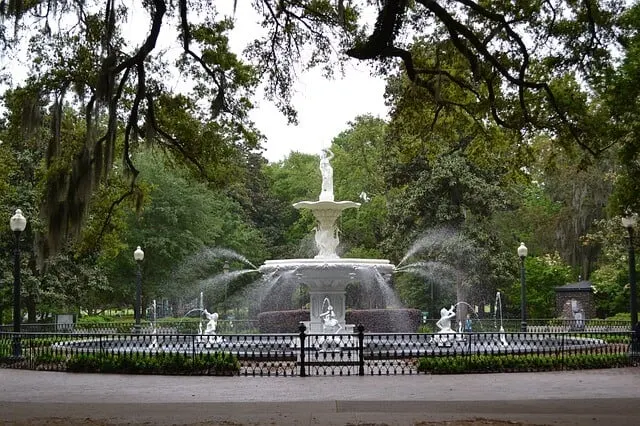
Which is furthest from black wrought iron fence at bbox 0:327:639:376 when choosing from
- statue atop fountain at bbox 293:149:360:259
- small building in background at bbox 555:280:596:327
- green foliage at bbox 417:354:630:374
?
small building in background at bbox 555:280:596:327

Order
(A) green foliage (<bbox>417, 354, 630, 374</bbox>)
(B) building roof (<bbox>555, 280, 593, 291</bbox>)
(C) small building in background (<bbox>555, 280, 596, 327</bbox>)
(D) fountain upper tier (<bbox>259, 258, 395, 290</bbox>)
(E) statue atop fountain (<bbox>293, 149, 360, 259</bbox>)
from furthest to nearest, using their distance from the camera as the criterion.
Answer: (B) building roof (<bbox>555, 280, 593, 291</bbox>) → (C) small building in background (<bbox>555, 280, 596, 327</bbox>) → (E) statue atop fountain (<bbox>293, 149, 360, 259</bbox>) → (D) fountain upper tier (<bbox>259, 258, 395, 290</bbox>) → (A) green foliage (<bbox>417, 354, 630, 374</bbox>)

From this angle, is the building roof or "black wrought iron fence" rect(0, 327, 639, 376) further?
the building roof

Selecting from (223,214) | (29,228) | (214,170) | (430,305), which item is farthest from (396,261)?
(214,170)

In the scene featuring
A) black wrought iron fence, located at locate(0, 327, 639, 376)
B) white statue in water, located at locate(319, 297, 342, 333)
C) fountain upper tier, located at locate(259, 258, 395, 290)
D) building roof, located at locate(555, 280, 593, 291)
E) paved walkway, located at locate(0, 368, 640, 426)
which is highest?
fountain upper tier, located at locate(259, 258, 395, 290)

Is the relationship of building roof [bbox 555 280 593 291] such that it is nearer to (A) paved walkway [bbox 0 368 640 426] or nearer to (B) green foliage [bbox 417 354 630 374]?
(B) green foliage [bbox 417 354 630 374]

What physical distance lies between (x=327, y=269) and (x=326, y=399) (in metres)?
10.0

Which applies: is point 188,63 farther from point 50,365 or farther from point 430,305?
point 430,305

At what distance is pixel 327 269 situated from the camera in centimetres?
2256

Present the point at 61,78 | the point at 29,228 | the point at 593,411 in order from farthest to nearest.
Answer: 1. the point at 29,228
2. the point at 61,78
3. the point at 593,411

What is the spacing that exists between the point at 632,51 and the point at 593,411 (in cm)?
638

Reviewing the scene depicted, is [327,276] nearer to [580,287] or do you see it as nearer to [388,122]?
[388,122]

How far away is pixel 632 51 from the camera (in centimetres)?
1370

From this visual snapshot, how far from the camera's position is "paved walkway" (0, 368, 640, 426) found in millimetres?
10320

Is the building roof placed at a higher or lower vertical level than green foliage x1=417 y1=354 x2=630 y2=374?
higher
